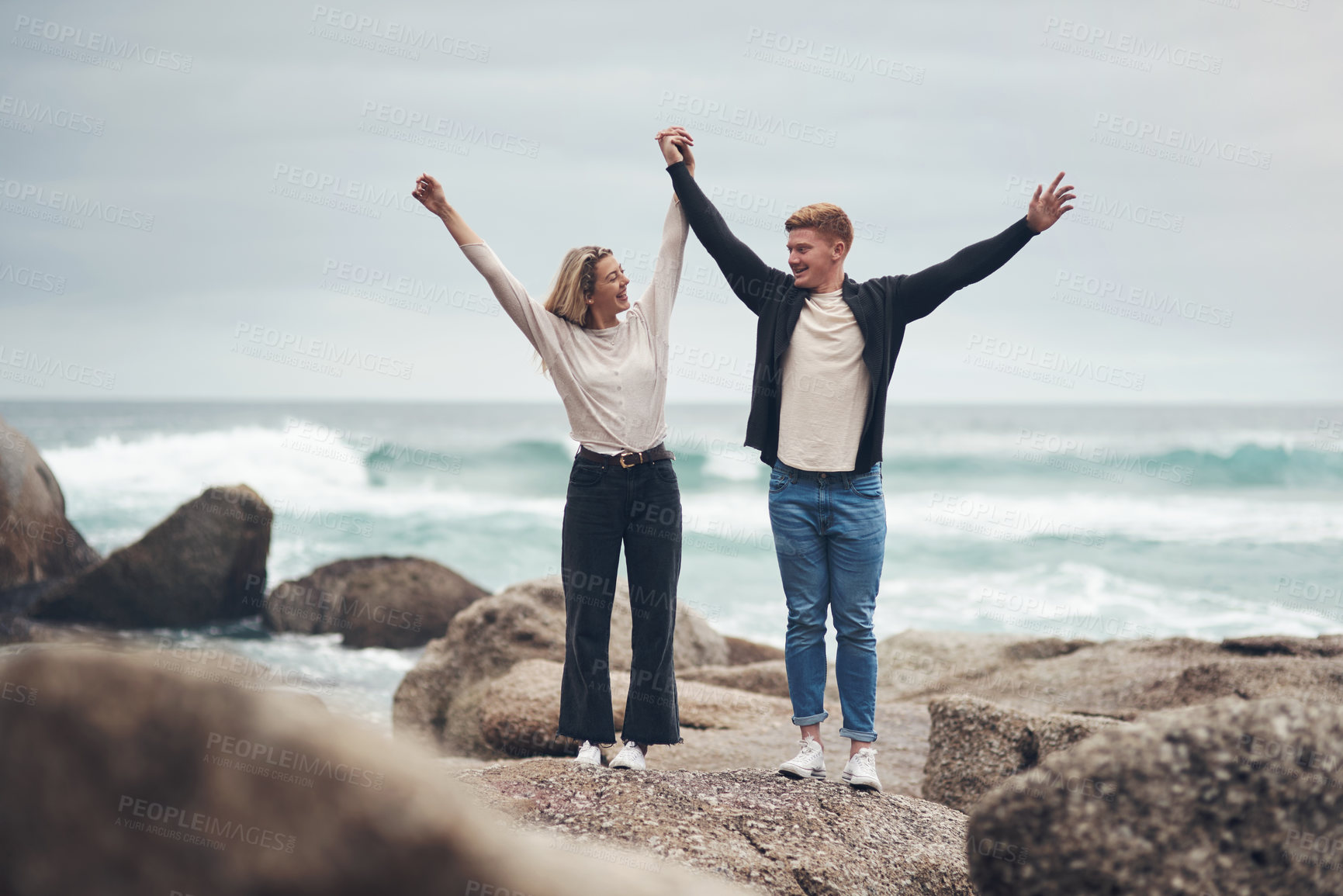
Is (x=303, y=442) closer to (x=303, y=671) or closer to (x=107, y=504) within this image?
(x=107, y=504)

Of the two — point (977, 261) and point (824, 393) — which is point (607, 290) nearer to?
point (824, 393)

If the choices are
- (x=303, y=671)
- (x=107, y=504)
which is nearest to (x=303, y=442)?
(x=107, y=504)

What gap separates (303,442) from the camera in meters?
31.8

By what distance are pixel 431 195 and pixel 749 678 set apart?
14.8 ft

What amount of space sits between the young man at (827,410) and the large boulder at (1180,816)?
5.06 ft

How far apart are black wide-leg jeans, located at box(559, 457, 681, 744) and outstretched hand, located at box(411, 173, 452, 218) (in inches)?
45.2

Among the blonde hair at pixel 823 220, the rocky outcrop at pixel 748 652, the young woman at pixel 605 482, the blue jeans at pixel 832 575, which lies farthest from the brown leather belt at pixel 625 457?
the rocky outcrop at pixel 748 652

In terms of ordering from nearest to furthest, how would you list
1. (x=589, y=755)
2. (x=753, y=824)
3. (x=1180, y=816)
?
(x=1180, y=816) < (x=753, y=824) < (x=589, y=755)

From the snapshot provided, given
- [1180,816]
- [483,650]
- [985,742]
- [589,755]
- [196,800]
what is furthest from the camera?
[483,650]

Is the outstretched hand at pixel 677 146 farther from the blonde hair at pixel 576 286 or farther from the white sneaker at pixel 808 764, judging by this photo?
the white sneaker at pixel 808 764

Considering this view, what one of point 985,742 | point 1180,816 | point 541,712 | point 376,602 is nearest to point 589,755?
point 541,712

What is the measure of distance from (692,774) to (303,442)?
30.3 meters

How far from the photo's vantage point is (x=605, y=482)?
13.0 ft

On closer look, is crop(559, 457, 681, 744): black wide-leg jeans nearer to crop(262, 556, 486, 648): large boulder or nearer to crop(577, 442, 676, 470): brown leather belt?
crop(577, 442, 676, 470): brown leather belt
